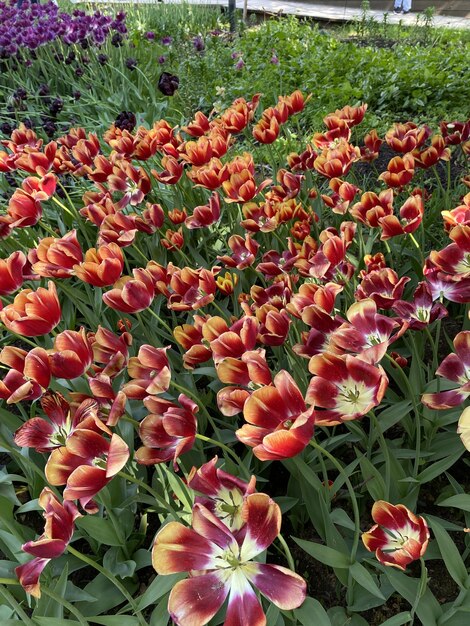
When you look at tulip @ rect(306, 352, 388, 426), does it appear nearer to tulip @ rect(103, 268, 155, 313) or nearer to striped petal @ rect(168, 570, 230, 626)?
striped petal @ rect(168, 570, 230, 626)

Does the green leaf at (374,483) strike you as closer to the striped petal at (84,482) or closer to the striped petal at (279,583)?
the striped petal at (279,583)

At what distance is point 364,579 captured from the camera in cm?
109

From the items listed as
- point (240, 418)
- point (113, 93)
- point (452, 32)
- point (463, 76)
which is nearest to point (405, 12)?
point (452, 32)

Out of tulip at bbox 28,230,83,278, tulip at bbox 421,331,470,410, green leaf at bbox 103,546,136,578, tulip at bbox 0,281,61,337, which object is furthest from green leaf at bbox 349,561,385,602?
tulip at bbox 28,230,83,278

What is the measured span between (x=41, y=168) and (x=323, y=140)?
3.20ft

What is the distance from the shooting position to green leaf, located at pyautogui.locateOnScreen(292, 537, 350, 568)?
3.56ft

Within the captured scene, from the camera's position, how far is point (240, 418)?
1.68 meters

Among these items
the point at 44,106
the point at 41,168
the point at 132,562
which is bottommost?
the point at 132,562

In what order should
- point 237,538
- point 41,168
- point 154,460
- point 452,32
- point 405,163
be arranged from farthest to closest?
point 452,32, point 41,168, point 405,163, point 154,460, point 237,538

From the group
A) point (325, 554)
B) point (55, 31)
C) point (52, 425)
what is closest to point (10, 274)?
point (52, 425)

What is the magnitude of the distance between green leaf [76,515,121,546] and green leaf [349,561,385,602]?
54 cm

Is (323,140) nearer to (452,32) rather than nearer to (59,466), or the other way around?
(59,466)

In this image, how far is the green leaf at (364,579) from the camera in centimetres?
108

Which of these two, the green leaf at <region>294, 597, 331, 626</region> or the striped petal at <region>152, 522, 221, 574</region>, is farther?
the green leaf at <region>294, 597, 331, 626</region>
